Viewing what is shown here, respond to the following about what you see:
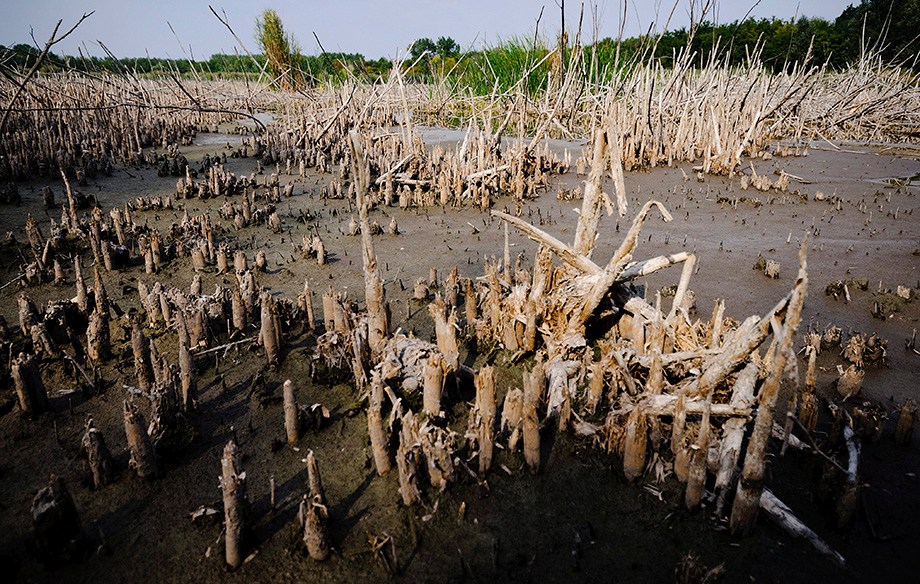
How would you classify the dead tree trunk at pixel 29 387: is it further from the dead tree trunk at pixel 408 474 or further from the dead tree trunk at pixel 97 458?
the dead tree trunk at pixel 408 474

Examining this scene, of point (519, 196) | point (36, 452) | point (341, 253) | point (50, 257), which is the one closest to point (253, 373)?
point (36, 452)

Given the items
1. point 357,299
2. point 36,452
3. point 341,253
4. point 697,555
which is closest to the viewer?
point 697,555

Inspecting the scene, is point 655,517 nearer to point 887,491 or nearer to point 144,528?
point 887,491

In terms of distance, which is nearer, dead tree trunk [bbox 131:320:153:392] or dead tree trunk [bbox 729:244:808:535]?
dead tree trunk [bbox 729:244:808:535]

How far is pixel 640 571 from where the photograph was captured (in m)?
2.28

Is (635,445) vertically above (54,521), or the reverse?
(635,445)

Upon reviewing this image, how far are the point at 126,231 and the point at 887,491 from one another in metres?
8.21

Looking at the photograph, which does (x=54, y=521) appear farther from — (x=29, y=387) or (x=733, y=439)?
(x=733, y=439)

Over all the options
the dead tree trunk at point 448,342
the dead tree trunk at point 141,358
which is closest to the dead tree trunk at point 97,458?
the dead tree trunk at point 141,358

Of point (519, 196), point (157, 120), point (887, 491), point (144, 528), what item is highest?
point (157, 120)

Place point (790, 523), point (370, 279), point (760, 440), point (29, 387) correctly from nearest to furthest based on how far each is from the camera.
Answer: point (760, 440) < point (790, 523) < point (29, 387) < point (370, 279)

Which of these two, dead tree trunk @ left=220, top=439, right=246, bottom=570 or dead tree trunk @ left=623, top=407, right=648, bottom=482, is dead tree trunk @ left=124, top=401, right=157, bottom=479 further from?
dead tree trunk @ left=623, top=407, right=648, bottom=482

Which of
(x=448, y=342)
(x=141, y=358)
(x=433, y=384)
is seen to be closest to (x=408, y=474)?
(x=433, y=384)

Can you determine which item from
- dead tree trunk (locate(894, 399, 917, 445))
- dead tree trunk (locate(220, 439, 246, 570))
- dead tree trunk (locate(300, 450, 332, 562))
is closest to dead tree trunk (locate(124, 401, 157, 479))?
dead tree trunk (locate(220, 439, 246, 570))
